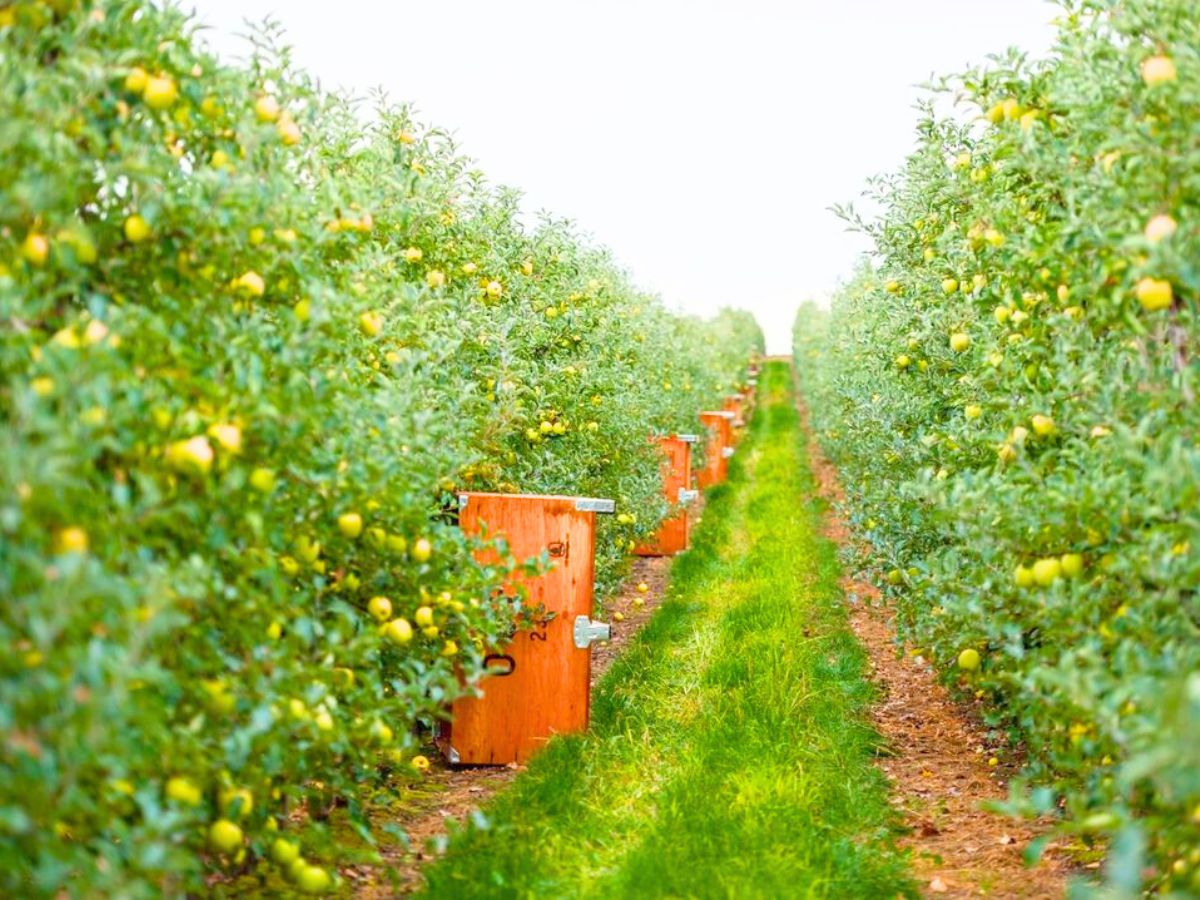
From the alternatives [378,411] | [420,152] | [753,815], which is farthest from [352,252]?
[753,815]

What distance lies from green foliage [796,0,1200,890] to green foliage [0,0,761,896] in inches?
73.3

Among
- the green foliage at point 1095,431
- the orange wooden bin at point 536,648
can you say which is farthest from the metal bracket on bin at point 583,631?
the green foliage at point 1095,431

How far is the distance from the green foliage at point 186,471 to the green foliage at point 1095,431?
186 centimetres

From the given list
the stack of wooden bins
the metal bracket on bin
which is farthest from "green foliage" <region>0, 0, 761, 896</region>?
the metal bracket on bin

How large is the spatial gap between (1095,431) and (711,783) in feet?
7.81

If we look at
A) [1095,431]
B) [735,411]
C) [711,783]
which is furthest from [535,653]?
[735,411]

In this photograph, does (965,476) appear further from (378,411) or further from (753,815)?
(378,411)

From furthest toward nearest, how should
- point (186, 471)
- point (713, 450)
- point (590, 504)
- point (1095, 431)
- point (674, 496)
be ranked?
point (713, 450), point (674, 496), point (590, 504), point (1095, 431), point (186, 471)

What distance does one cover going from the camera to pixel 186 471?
280 centimetres

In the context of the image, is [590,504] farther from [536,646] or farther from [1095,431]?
[1095,431]

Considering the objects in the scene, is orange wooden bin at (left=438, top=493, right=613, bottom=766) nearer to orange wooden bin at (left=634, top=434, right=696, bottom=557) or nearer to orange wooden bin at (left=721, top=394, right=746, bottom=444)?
→ orange wooden bin at (left=634, top=434, right=696, bottom=557)

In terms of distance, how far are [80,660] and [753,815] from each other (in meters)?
3.21

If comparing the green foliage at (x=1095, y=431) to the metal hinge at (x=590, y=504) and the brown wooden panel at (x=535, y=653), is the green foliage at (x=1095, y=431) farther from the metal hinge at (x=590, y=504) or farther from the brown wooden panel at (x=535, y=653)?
the brown wooden panel at (x=535, y=653)

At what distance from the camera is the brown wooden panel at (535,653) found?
5.57m
